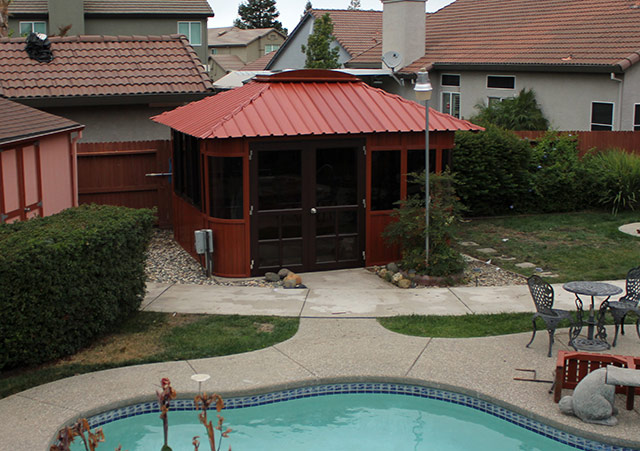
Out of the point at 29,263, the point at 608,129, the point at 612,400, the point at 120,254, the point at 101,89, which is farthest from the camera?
the point at 608,129

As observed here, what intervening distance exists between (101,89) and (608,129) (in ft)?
42.2

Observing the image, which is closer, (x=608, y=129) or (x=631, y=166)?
(x=631, y=166)

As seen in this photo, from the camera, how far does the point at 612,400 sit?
731cm

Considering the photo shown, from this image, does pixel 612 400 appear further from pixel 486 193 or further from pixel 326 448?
pixel 486 193

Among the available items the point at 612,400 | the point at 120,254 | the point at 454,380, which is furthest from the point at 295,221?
the point at 612,400

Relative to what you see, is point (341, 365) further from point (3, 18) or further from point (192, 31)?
point (192, 31)

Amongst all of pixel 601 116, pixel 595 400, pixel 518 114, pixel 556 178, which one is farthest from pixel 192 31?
pixel 595 400

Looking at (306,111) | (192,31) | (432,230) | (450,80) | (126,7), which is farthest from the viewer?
(192,31)

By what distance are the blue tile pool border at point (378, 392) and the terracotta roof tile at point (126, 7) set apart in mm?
34617

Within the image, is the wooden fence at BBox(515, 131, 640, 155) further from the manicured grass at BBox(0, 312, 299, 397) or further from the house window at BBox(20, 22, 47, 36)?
the house window at BBox(20, 22, 47, 36)

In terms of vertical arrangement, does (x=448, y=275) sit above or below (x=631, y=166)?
below

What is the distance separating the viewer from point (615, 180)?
17.8 m

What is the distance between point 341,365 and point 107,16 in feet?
114

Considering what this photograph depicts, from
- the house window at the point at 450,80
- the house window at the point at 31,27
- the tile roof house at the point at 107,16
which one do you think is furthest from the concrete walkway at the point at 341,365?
the house window at the point at 31,27
